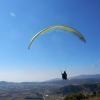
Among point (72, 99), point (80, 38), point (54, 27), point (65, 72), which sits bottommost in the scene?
point (72, 99)

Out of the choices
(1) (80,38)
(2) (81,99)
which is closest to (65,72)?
(1) (80,38)

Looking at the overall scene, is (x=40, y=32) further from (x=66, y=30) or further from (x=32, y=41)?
(x=66, y=30)

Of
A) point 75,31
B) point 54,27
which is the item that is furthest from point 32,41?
point 75,31

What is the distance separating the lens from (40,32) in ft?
65.2

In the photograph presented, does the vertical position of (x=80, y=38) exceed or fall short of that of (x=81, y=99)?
it exceeds it

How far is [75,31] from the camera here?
20.1 metres

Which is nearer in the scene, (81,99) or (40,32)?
(40,32)

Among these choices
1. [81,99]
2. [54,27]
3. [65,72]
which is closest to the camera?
[54,27]

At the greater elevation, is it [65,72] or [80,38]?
[80,38]

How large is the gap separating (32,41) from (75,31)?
224 inches

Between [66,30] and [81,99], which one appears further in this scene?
[81,99]

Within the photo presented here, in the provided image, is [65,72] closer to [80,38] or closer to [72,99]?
[80,38]

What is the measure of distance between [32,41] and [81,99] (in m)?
52.4

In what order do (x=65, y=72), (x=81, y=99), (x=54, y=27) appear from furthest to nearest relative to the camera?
(x=81, y=99) → (x=65, y=72) → (x=54, y=27)
